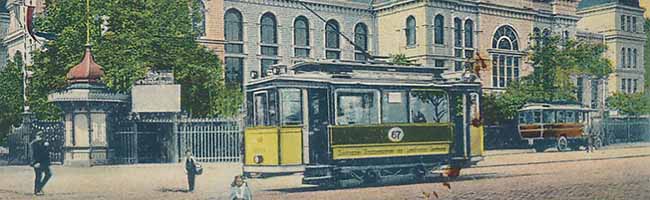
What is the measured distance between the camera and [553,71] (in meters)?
4.10

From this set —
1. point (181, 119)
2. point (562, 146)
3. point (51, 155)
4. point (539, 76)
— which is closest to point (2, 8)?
point (51, 155)

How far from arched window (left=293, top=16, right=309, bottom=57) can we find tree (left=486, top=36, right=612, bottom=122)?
1.00 metres

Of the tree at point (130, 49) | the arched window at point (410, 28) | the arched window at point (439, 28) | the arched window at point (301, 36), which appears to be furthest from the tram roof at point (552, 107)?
the tree at point (130, 49)

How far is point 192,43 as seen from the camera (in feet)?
10.9

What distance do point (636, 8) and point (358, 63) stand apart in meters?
1.65

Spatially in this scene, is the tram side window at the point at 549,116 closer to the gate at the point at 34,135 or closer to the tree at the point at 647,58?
the tree at the point at 647,58

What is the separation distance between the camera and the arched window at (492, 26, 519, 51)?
396 cm

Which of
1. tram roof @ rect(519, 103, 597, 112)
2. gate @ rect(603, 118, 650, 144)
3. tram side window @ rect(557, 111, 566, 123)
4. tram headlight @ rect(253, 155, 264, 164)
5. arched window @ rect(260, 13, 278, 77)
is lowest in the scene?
tram headlight @ rect(253, 155, 264, 164)

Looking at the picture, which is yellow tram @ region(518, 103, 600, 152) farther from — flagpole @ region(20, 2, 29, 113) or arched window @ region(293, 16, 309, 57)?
flagpole @ region(20, 2, 29, 113)

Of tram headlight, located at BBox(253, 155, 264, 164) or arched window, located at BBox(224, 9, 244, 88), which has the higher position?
arched window, located at BBox(224, 9, 244, 88)

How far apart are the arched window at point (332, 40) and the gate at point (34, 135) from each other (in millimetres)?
1111

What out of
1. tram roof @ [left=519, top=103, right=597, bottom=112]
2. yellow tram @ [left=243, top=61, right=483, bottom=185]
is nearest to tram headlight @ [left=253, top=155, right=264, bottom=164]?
yellow tram @ [left=243, top=61, right=483, bottom=185]

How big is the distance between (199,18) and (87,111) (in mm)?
550

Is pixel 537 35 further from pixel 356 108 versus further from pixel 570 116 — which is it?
pixel 356 108
